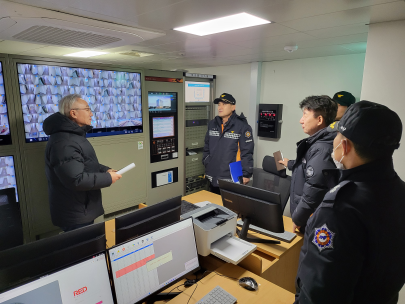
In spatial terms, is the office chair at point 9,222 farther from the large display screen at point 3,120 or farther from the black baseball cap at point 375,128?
the black baseball cap at point 375,128

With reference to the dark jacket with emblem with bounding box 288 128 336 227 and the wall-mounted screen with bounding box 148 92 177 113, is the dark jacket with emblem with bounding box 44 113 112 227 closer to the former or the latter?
the wall-mounted screen with bounding box 148 92 177 113

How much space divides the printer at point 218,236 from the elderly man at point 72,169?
0.90 meters

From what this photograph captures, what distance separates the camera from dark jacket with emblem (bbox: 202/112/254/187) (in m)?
3.22

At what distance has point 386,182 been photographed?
103 centimetres

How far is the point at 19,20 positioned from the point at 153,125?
2.03 meters

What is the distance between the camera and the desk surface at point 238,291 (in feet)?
4.53

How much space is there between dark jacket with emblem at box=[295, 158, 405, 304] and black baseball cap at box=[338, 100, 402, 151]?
8cm

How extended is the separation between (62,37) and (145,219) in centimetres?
158

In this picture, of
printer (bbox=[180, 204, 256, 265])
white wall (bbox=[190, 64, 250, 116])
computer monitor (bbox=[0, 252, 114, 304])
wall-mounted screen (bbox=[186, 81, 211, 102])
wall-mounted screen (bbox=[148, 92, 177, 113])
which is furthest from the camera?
white wall (bbox=[190, 64, 250, 116])

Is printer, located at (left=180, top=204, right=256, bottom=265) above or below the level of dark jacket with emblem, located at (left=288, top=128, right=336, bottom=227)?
below

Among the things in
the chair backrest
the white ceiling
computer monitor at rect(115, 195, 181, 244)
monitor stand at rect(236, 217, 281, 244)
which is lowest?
monitor stand at rect(236, 217, 281, 244)

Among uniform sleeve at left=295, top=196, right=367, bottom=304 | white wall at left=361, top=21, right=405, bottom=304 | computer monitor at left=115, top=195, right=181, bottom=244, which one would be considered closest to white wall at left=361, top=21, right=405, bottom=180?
white wall at left=361, top=21, right=405, bottom=304

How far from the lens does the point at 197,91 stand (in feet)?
13.5

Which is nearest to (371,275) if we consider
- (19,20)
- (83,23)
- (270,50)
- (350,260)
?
(350,260)
